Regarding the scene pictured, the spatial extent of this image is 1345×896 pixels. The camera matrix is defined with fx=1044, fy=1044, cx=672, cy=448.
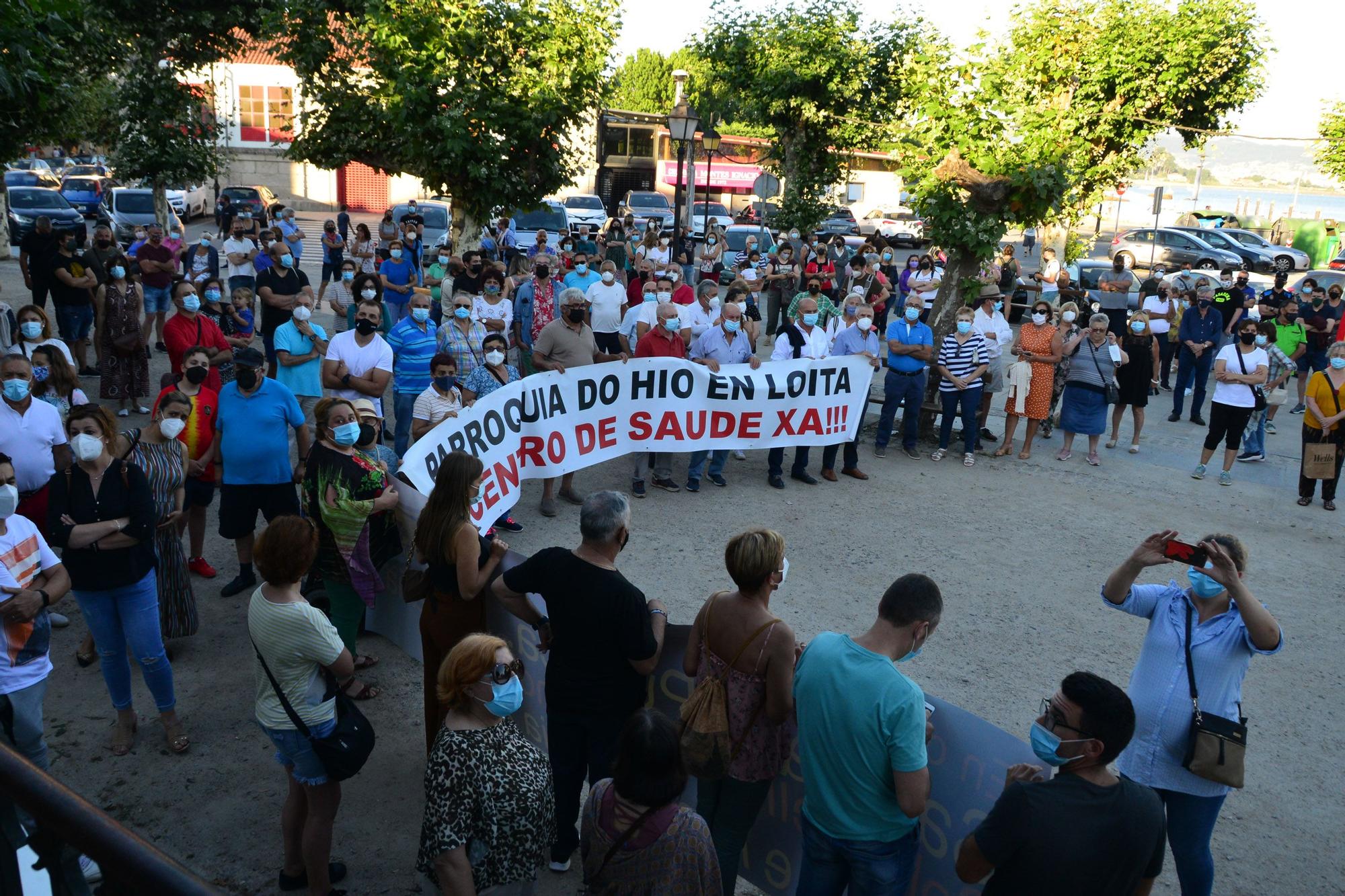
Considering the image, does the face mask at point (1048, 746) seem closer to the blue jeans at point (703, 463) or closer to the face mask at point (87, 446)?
the face mask at point (87, 446)

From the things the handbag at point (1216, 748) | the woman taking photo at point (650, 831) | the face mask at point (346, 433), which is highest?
the face mask at point (346, 433)

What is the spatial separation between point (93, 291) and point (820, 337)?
8.60 m

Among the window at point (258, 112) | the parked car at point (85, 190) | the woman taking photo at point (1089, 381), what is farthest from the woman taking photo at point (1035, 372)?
the window at point (258, 112)

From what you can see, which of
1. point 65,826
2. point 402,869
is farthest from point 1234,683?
point 65,826

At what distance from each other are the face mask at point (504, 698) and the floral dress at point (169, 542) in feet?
10.6

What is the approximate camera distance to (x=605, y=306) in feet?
40.2

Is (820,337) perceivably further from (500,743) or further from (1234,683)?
(500,743)

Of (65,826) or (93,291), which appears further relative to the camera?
(93,291)

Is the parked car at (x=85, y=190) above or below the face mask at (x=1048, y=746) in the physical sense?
above

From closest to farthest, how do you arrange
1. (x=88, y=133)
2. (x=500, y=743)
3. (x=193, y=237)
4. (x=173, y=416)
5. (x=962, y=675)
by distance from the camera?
(x=500, y=743)
(x=173, y=416)
(x=962, y=675)
(x=193, y=237)
(x=88, y=133)

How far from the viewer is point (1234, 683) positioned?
162 inches

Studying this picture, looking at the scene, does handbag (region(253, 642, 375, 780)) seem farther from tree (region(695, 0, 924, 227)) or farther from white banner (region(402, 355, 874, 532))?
tree (region(695, 0, 924, 227))

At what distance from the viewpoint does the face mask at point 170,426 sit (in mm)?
6062

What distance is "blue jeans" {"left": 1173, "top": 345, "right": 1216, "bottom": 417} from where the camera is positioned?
570 inches
